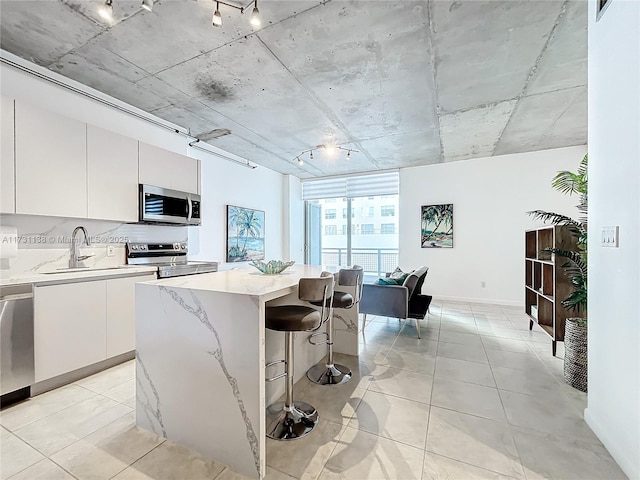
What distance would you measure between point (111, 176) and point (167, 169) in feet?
2.20

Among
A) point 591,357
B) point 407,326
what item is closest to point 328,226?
point 407,326

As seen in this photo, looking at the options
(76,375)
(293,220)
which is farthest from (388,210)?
(76,375)

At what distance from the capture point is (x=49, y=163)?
2.39 meters

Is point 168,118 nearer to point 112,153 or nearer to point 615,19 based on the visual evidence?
point 112,153

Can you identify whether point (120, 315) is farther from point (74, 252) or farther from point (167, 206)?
point (167, 206)

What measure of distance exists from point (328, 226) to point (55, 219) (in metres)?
5.42

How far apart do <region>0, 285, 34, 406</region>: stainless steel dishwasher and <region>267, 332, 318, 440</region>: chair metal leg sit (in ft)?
6.07

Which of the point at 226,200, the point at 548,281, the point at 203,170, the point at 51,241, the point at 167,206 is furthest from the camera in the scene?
the point at 226,200

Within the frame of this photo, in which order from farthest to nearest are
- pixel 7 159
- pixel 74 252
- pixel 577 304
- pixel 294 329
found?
pixel 74 252, pixel 577 304, pixel 7 159, pixel 294 329

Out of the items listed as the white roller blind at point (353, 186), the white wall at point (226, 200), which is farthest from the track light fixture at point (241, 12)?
the white roller blind at point (353, 186)

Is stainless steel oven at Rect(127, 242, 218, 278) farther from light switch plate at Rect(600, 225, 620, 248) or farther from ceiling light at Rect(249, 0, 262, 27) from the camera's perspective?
light switch plate at Rect(600, 225, 620, 248)

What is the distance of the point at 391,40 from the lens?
2262 millimetres

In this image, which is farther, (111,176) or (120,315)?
(111,176)

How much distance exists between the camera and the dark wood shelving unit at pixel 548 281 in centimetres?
282
